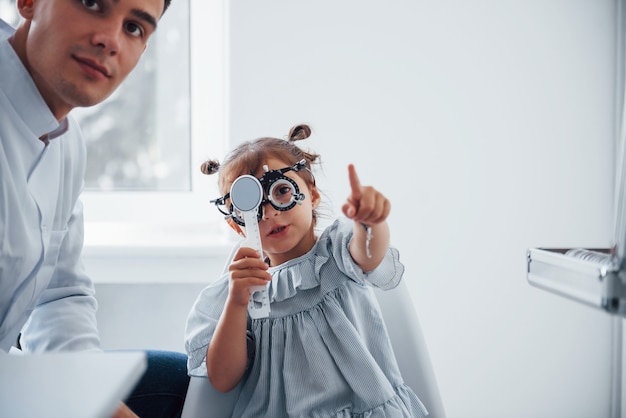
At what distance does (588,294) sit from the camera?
0.59 meters

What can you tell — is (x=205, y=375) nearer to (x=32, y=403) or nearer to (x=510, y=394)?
(x=32, y=403)

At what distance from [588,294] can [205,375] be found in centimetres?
75

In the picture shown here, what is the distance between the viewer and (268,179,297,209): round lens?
113cm

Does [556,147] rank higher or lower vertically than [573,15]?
Result: lower

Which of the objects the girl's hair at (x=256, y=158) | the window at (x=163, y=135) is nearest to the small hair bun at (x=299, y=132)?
the girl's hair at (x=256, y=158)

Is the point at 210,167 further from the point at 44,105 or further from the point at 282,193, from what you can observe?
the point at 44,105

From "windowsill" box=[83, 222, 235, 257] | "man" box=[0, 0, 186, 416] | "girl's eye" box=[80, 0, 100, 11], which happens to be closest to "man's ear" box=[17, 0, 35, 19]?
"man" box=[0, 0, 186, 416]

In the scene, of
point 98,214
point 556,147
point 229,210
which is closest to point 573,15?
point 556,147

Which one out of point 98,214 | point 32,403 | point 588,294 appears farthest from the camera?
point 98,214

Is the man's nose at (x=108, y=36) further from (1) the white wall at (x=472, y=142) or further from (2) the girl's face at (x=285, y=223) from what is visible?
(1) the white wall at (x=472, y=142)

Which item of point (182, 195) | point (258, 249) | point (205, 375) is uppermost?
point (182, 195)

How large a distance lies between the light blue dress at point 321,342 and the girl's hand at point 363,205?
0.16 m

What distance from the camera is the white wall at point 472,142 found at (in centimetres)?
175

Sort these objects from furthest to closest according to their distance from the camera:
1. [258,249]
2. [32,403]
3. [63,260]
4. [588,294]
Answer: [63,260], [258,249], [588,294], [32,403]
